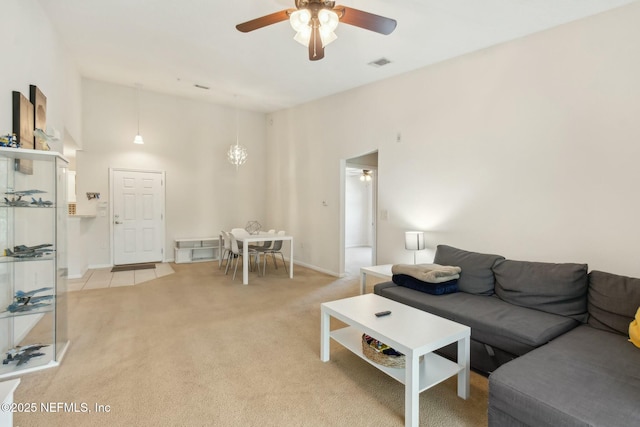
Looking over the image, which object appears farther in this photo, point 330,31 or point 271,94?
point 271,94

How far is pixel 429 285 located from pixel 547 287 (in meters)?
0.92

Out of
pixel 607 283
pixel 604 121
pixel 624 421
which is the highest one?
pixel 604 121

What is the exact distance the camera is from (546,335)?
6.94 feet

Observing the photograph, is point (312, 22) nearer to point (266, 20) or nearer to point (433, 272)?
point (266, 20)

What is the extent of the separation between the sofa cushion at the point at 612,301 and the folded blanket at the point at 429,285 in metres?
1.00

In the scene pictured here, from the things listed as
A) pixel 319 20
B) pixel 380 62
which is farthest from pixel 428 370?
pixel 380 62

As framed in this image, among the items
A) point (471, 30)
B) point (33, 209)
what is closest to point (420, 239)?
point (471, 30)

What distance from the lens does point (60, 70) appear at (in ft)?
13.4

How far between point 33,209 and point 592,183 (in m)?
4.88

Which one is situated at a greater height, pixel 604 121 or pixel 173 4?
pixel 173 4

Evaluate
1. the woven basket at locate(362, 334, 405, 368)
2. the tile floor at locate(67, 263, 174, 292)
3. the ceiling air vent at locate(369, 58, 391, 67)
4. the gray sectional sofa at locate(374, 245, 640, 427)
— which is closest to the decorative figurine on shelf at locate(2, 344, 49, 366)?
the tile floor at locate(67, 263, 174, 292)

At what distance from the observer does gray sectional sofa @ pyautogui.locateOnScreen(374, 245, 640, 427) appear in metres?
1.43

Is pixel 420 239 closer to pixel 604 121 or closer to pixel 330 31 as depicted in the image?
pixel 604 121

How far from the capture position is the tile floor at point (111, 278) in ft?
15.6
